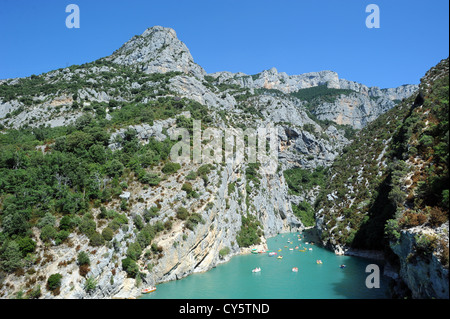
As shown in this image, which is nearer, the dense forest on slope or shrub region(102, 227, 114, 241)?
the dense forest on slope

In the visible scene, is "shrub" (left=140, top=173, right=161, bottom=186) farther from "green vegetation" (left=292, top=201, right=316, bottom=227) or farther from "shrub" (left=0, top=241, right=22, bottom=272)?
"green vegetation" (left=292, top=201, right=316, bottom=227)

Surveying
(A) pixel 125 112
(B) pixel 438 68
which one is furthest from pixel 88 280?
(B) pixel 438 68

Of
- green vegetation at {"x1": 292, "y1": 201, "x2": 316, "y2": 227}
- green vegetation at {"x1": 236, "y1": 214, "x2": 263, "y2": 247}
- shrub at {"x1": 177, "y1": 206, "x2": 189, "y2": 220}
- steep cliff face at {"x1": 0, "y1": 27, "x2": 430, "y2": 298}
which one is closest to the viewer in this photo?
steep cliff face at {"x1": 0, "y1": 27, "x2": 430, "y2": 298}

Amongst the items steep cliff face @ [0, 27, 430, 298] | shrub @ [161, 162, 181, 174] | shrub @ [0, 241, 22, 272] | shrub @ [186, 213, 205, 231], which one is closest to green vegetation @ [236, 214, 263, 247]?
steep cliff face @ [0, 27, 430, 298]

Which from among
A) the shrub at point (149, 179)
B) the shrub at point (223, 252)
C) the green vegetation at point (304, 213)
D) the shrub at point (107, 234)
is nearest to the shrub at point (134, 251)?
the shrub at point (107, 234)

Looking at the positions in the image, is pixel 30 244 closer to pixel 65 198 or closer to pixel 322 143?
pixel 65 198
